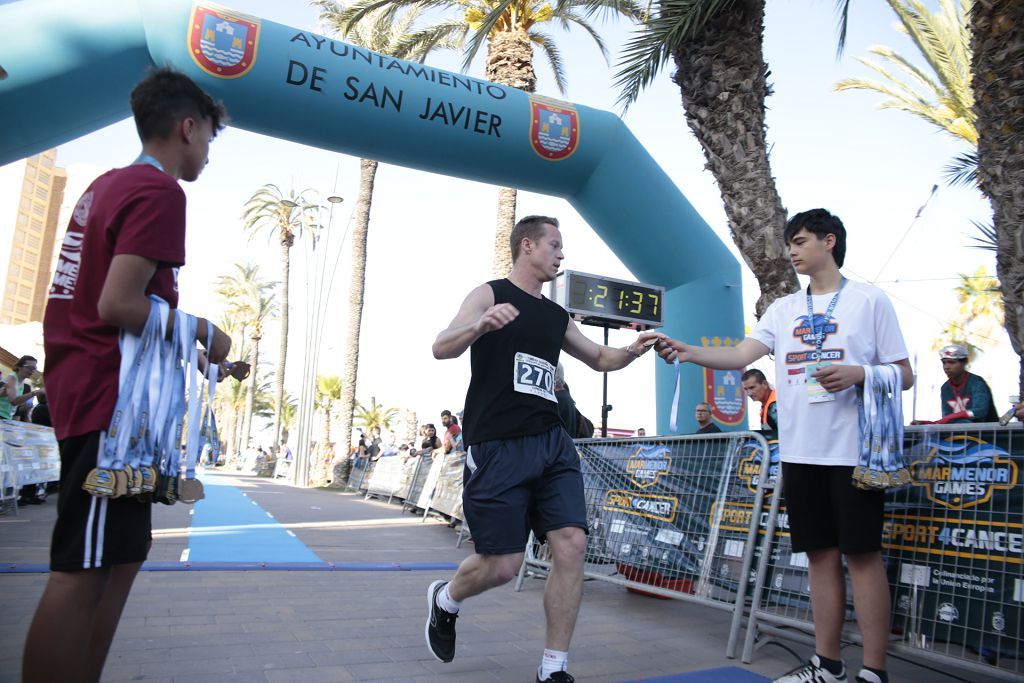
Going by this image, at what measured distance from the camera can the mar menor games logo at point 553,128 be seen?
905 centimetres

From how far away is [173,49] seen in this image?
7410 mm

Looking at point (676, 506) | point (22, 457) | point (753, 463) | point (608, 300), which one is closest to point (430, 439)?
point (22, 457)

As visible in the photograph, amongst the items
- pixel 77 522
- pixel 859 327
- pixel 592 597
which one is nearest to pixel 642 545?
pixel 592 597

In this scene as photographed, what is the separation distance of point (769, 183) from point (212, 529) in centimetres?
763

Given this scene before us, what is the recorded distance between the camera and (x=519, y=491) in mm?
3180

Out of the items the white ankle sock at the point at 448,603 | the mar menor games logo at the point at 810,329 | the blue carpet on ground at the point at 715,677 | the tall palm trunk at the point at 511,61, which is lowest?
the blue carpet on ground at the point at 715,677

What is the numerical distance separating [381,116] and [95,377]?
694 cm

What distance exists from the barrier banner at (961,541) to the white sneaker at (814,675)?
549 mm

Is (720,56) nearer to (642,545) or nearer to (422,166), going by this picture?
(422,166)

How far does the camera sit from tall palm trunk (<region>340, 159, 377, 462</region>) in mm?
22672

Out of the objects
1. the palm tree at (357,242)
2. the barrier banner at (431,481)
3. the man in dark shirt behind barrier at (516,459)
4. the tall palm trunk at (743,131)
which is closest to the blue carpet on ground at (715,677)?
the man in dark shirt behind barrier at (516,459)

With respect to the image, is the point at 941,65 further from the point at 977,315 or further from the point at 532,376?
the point at 977,315

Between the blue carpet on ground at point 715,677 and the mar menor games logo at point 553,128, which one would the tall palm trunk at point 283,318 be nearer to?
the mar menor games logo at point 553,128

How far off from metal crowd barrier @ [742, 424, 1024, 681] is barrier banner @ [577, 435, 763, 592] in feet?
1.98
